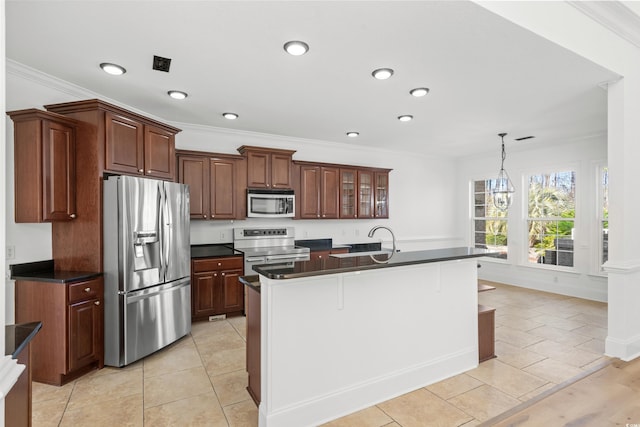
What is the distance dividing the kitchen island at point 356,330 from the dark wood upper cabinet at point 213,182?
240 centimetres

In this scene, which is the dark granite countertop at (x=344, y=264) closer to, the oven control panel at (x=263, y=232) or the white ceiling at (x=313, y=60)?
the white ceiling at (x=313, y=60)

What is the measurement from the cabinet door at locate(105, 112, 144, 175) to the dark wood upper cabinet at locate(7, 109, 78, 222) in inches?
13.6

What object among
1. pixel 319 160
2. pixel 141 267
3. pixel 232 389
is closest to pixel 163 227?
pixel 141 267

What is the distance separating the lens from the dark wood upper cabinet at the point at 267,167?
185 inches

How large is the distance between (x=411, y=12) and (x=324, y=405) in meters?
2.58

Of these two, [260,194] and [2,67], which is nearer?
[2,67]

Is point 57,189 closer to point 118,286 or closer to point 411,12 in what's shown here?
point 118,286

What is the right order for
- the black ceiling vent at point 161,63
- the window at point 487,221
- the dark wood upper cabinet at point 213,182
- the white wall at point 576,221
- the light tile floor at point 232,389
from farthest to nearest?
the window at point 487,221, the white wall at point 576,221, the dark wood upper cabinet at point 213,182, the black ceiling vent at point 161,63, the light tile floor at point 232,389

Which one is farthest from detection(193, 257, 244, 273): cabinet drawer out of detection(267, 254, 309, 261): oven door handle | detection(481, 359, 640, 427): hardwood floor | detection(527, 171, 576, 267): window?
detection(527, 171, 576, 267): window

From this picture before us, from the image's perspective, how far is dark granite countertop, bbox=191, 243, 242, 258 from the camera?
13.9ft

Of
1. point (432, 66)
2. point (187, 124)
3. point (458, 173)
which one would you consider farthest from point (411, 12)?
point (458, 173)

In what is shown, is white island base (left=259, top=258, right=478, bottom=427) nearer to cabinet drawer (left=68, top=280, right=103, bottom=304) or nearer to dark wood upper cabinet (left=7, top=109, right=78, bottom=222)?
cabinet drawer (left=68, top=280, right=103, bottom=304)

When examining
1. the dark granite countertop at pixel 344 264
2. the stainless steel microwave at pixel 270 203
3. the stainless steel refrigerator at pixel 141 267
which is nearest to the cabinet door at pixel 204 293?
the stainless steel refrigerator at pixel 141 267

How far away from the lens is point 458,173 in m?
7.32
